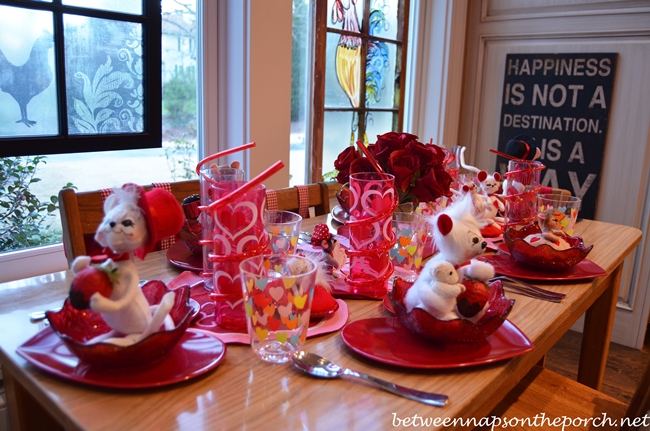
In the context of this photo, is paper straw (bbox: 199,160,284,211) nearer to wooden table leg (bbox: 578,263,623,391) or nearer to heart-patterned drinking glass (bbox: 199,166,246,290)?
heart-patterned drinking glass (bbox: 199,166,246,290)

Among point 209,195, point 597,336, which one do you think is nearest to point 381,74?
point 597,336

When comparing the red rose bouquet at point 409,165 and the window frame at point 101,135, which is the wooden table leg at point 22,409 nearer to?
the red rose bouquet at point 409,165

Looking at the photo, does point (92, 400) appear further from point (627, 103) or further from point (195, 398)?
point (627, 103)

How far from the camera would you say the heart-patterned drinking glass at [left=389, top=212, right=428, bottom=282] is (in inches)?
39.4

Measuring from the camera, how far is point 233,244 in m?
0.79

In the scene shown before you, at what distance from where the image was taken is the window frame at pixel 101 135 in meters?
1.55

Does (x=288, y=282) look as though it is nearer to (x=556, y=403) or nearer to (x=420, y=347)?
(x=420, y=347)

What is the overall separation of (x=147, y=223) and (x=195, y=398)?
0.68ft

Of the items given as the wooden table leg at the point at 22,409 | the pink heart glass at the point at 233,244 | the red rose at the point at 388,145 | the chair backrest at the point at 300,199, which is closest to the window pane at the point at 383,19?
the chair backrest at the point at 300,199

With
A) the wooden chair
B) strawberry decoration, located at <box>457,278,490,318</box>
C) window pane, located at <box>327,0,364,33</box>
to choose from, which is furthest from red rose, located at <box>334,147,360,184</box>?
window pane, located at <box>327,0,364,33</box>

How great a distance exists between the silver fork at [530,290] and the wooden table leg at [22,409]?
2.68 ft

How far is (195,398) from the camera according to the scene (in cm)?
61

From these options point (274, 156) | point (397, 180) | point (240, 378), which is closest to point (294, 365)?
point (240, 378)

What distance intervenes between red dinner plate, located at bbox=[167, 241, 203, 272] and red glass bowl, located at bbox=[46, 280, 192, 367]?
29 centimetres
